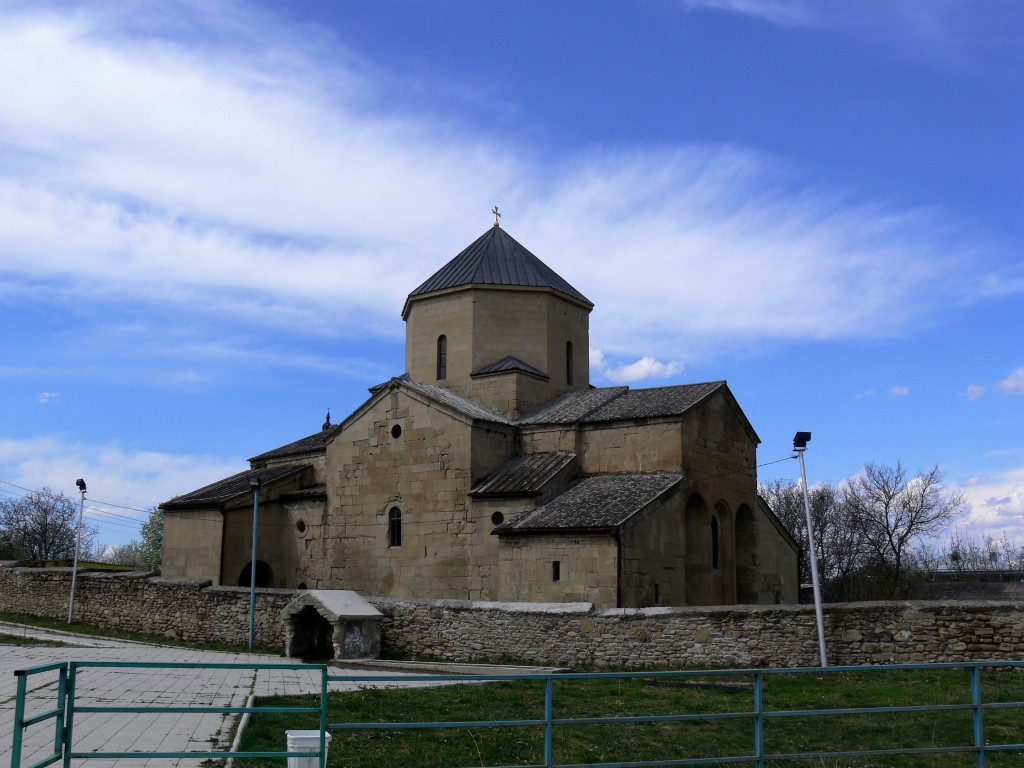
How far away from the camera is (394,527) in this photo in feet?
80.8

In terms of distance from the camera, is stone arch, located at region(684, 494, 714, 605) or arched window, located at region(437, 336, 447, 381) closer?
stone arch, located at region(684, 494, 714, 605)

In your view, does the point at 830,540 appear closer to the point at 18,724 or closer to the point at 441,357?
→ the point at 441,357

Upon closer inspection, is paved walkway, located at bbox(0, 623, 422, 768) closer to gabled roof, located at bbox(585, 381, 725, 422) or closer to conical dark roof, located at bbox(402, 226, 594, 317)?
gabled roof, located at bbox(585, 381, 725, 422)

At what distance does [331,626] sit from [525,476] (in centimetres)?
589

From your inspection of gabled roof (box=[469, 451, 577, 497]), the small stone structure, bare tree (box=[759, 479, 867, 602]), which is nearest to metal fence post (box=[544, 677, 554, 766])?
the small stone structure

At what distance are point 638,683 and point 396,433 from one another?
11744 millimetres

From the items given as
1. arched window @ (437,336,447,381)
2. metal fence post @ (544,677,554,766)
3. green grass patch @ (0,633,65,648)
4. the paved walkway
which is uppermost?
arched window @ (437,336,447,381)

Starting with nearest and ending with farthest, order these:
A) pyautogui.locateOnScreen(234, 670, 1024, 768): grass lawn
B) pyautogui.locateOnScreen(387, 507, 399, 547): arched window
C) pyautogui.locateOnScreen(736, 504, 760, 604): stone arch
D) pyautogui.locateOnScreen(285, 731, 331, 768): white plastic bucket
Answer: pyautogui.locateOnScreen(285, 731, 331, 768): white plastic bucket < pyautogui.locateOnScreen(234, 670, 1024, 768): grass lawn < pyautogui.locateOnScreen(387, 507, 399, 547): arched window < pyautogui.locateOnScreen(736, 504, 760, 604): stone arch

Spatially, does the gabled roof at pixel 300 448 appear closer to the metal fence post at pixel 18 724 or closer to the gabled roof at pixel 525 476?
the gabled roof at pixel 525 476

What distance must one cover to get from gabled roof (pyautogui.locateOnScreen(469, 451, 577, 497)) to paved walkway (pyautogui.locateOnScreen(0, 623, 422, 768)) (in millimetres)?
6452

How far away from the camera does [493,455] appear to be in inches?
955

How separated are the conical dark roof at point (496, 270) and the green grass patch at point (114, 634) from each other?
1151 centimetres

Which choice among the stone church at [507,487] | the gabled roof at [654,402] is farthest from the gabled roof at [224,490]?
the gabled roof at [654,402]

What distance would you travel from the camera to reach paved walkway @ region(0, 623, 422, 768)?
9.00 m
